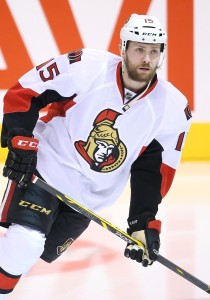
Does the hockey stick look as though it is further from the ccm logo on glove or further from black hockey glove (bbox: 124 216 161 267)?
the ccm logo on glove

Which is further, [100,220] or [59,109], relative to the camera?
[59,109]

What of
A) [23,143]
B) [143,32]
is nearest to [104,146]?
[23,143]

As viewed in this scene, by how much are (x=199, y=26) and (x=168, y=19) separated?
0.82 ft

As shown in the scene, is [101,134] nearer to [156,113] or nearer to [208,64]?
[156,113]

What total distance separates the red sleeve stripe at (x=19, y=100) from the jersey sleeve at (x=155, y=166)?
486mm

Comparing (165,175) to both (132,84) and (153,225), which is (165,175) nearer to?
(153,225)

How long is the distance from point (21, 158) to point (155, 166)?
545 millimetres

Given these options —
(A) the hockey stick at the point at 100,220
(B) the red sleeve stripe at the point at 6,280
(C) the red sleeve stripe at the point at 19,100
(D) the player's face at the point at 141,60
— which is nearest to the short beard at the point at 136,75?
(D) the player's face at the point at 141,60

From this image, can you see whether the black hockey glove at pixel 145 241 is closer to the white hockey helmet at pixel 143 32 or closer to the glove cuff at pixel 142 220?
the glove cuff at pixel 142 220

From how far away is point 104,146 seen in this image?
3.02 m

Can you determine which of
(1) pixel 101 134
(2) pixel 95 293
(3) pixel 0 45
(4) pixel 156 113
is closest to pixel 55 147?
(1) pixel 101 134

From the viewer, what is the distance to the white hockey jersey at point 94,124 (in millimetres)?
2959

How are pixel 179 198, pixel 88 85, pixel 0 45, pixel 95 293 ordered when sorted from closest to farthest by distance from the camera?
pixel 88 85 < pixel 95 293 < pixel 179 198 < pixel 0 45

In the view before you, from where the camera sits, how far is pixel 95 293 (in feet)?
10.5
